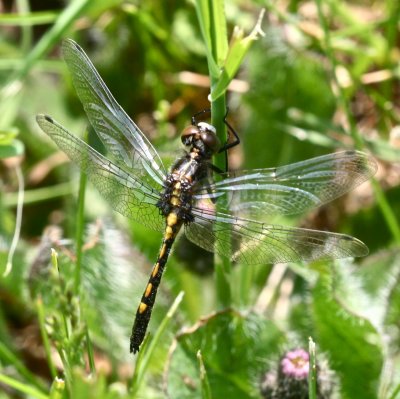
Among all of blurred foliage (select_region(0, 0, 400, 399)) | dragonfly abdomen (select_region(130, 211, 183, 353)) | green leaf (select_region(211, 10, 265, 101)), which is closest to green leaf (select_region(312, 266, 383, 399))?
blurred foliage (select_region(0, 0, 400, 399))

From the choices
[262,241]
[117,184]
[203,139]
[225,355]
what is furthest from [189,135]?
[225,355]

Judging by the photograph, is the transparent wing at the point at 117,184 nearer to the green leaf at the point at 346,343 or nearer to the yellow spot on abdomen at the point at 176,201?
the yellow spot on abdomen at the point at 176,201

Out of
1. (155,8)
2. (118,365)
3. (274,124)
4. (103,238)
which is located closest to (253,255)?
(103,238)

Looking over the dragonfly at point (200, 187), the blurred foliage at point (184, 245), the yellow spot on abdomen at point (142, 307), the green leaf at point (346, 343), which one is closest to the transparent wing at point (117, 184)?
the dragonfly at point (200, 187)

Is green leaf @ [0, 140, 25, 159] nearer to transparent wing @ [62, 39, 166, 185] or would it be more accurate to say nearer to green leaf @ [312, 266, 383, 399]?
transparent wing @ [62, 39, 166, 185]

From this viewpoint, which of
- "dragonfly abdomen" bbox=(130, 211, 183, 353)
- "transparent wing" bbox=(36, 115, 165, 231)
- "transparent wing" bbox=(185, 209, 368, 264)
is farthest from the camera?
"transparent wing" bbox=(36, 115, 165, 231)

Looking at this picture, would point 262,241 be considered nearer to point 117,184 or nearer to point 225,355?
point 225,355
